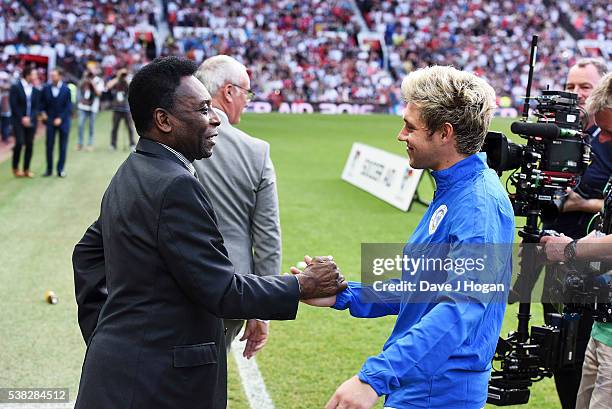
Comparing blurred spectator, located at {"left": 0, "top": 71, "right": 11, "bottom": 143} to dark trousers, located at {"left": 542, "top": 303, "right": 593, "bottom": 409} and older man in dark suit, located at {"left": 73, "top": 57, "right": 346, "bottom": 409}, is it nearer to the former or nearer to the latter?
dark trousers, located at {"left": 542, "top": 303, "right": 593, "bottom": 409}

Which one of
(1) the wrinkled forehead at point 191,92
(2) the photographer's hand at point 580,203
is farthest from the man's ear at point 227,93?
(2) the photographer's hand at point 580,203

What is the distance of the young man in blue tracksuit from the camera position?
2.67 m

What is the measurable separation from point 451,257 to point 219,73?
7.64 feet

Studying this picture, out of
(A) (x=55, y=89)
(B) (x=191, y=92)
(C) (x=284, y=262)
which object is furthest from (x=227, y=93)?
(A) (x=55, y=89)

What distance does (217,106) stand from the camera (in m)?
4.73

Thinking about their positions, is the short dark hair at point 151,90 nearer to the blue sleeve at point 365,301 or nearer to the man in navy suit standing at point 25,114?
the blue sleeve at point 365,301

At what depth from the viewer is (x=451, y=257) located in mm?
2828

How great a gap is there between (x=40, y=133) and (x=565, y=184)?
24.1 meters

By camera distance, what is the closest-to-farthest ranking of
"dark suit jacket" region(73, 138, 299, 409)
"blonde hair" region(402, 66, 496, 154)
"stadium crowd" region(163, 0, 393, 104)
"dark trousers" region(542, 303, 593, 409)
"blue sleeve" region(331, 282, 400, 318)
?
"dark suit jacket" region(73, 138, 299, 409) < "blonde hair" region(402, 66, 496, 154) < "blue sleeve" region(331, 282, 400, 318) < "dark trousers" region(542, 303, 593, 409) < "stadium crowd" region(163, 0, 393, 104)

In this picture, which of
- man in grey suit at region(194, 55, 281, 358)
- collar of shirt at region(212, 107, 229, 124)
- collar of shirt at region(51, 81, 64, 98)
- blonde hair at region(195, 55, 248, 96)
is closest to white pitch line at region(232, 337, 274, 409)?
man in grey suit at region(194, 55, 281, 358)

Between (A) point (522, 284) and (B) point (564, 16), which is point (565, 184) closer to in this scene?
(A) point (522, 284)

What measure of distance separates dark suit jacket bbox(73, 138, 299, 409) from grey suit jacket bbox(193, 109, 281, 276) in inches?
60.6

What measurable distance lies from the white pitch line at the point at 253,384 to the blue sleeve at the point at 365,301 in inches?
99.8

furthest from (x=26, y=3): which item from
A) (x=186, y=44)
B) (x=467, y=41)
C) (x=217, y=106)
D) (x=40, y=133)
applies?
(x=217, y=106)
